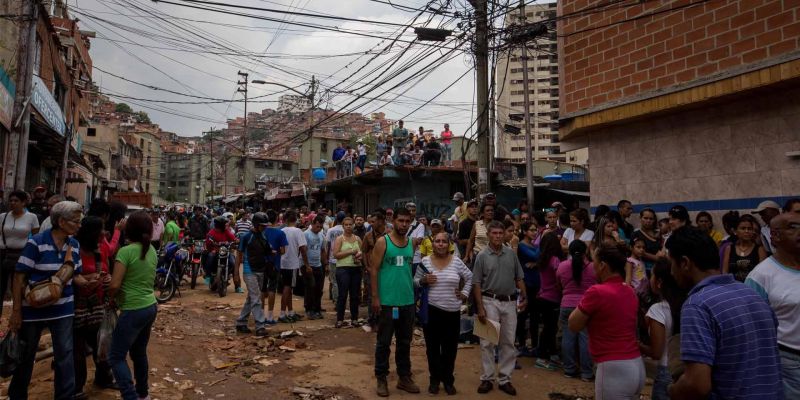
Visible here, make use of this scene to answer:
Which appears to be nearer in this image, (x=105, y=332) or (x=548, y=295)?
(x=105, y=332)

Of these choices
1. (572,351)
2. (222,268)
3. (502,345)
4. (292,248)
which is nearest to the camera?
(502,345)

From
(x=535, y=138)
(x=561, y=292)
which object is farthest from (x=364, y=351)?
(x=535, y=138)

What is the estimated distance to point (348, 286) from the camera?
8859 millimetres

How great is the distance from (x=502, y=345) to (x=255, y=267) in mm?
4242

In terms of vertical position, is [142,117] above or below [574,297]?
above

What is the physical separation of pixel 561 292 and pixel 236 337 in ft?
16.5

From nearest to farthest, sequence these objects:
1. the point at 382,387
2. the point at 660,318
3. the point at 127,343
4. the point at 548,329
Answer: the point at 660,318
the point at 127,343
the point at 382,387
the point at 548,329

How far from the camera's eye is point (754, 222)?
17.9 feet

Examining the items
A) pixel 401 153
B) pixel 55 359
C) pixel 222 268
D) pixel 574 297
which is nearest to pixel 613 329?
pixel 574 297

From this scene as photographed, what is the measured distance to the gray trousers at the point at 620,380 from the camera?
3516mm

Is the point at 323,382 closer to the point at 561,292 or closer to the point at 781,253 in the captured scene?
the point at 561,292

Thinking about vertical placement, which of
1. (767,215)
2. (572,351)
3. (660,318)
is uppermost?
(767,215)

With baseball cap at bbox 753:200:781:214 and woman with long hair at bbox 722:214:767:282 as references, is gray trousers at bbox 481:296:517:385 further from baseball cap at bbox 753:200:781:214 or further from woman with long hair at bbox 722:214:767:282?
baseball cap at bbox 753:200:781:214

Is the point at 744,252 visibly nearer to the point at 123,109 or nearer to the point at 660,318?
the point at 660,318
